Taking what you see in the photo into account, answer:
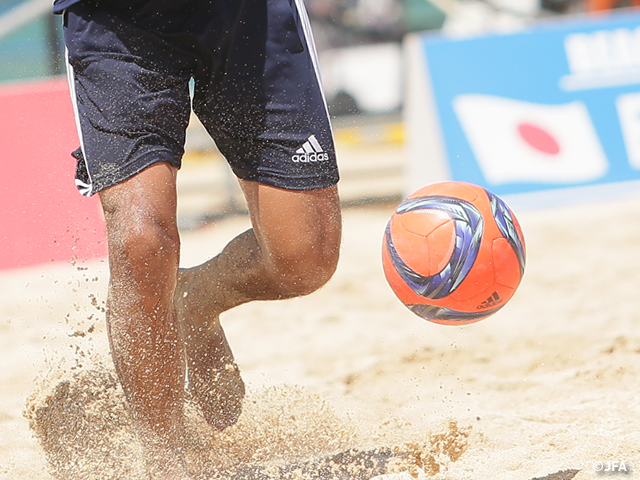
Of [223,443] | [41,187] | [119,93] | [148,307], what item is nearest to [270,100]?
[119,93]

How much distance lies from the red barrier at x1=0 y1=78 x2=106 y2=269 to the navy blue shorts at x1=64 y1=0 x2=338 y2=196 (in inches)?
115

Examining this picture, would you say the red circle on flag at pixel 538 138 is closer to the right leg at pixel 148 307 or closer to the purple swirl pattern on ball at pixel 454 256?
the purple swirl pattern on ball at pixel 454 256

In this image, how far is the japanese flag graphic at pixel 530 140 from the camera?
5.78 m

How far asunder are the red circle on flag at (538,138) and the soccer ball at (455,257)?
11.1ft

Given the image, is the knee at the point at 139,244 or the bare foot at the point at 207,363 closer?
the knee at the point at 139,244

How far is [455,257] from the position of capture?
2.46 meters

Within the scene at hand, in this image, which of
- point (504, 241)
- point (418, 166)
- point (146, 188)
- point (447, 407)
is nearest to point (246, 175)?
point (146, 188)

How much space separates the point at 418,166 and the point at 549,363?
281 cm

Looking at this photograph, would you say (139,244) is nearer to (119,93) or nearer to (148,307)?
(148,307)

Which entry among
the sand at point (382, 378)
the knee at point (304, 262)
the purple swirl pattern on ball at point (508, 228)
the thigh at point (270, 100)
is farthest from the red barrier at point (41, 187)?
the purple swirl pattern on ball at point (508, 228)

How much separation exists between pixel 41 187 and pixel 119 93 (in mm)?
3544

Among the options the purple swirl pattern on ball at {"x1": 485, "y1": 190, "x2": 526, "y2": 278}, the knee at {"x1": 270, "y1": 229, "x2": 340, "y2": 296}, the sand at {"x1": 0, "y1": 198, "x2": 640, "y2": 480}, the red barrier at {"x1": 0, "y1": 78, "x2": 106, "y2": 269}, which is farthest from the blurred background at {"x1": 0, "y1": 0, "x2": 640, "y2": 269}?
the purple swirl pattern on ball at {"x1": 485, "y1": 190, "x2": 526, "y2": 278}

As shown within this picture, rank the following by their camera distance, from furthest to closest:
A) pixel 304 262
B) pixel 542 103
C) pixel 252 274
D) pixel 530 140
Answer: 1. pixel 542 103
2. pixel 530 140
3. pixel 252 274
4. pixel 304 262

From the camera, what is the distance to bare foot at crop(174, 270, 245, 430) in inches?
105
